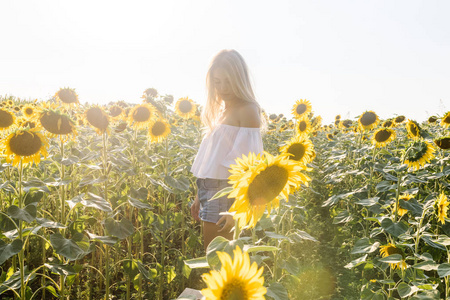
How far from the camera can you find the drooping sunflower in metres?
2.04

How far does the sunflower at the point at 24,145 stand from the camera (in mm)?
1905

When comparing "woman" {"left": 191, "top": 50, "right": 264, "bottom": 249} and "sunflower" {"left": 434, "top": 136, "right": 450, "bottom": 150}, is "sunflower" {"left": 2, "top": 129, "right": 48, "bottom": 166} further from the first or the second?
"sunflower" {"left": 434, "top": 136, "right": 450, "bottom": 150}

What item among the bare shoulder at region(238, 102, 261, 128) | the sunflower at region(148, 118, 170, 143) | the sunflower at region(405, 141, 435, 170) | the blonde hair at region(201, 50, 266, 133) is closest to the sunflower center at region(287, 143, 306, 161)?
the bare shoulder at region(238, 102, 261, 128)

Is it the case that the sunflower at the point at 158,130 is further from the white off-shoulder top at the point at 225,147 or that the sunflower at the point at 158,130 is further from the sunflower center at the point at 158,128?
the white off-shoulder top at the point at 225,147

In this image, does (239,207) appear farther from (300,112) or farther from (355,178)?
(300,112)

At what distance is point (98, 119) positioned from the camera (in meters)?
2.43

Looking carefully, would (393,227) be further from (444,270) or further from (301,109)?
(301,109)

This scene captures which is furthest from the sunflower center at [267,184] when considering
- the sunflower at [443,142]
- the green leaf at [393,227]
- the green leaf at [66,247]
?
the sunflower at [443,142]

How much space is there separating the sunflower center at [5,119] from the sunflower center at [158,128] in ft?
4.08

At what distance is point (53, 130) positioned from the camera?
2.05 m

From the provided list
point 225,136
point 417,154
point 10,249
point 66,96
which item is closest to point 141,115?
point 66,96

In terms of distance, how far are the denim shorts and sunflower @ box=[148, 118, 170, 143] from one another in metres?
0.75

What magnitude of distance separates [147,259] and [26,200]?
1839 millimetres

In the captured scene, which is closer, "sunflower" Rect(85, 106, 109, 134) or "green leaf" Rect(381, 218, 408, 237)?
"green leaf" Rect(381, 218, 408, 237)
